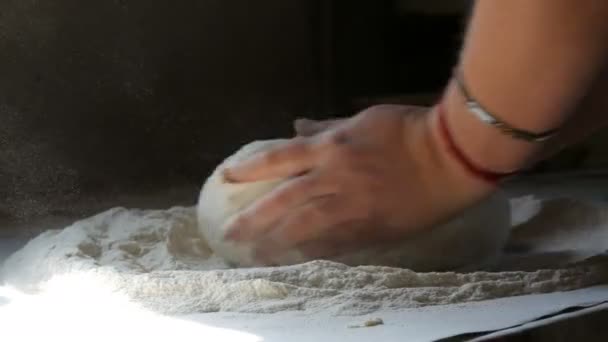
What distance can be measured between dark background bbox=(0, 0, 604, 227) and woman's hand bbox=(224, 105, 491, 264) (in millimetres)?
502

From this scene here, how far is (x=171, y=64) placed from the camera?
1.41 meters

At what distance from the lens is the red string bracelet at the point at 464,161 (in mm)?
800

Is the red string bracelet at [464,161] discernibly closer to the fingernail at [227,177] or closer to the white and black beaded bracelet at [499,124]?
the white and black beaded bracelet at [499,124]

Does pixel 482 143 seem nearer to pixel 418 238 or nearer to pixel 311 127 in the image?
pixel 418 238

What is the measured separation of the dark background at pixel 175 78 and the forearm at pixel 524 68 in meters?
0.71

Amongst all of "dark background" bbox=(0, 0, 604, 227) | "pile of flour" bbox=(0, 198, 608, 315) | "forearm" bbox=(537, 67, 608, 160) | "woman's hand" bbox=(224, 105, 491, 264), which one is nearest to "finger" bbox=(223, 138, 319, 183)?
"woman's hand" bbox=(224, 105, 491, 264)

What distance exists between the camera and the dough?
2.93 ft

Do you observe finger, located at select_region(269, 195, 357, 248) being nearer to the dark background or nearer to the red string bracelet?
the red string bracelet

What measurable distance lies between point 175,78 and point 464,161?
73 centimetres

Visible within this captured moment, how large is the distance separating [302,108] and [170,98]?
0.85 ft

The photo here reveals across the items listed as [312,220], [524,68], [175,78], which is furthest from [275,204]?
[175,78]

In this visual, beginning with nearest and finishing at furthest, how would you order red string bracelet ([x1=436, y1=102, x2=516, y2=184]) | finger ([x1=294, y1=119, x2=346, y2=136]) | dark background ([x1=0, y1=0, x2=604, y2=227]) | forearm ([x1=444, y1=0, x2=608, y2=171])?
forearm ([x1=444, y1=0, x2=608, y2=171])
red string bracelet ([x1=436, y1=102, x2=516, y2=184])
finger ([x1=294, y1=119, x2=346, y2=136])
dark background ([x1=0, y1=0, x2=604, y2=227])

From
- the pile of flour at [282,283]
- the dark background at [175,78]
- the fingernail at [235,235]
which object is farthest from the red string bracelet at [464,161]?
the dark background at [175,78]

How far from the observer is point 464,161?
0.80 metres
